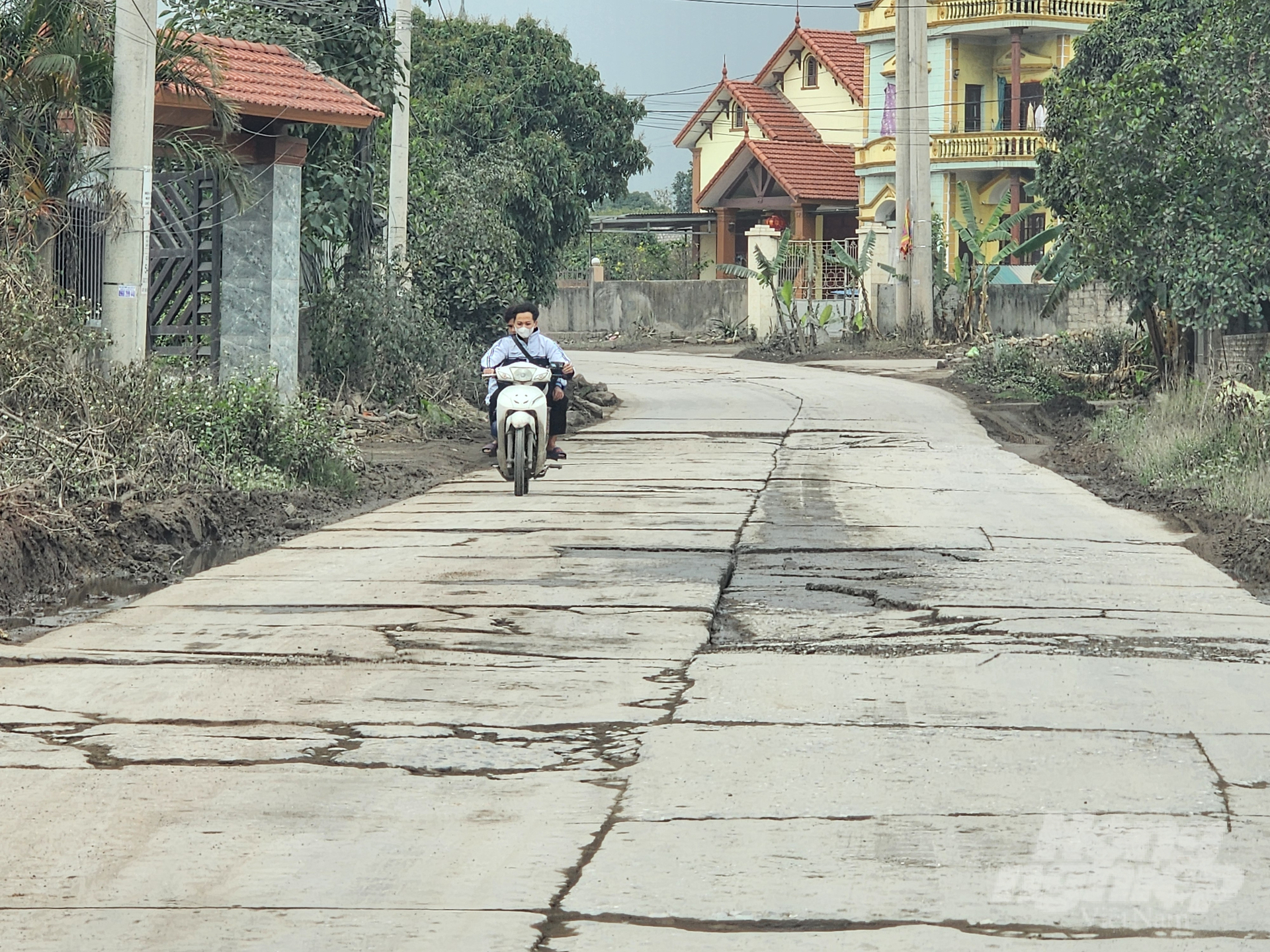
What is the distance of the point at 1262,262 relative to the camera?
1864 centimetres

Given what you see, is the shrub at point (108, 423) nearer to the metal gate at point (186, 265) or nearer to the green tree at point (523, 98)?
the metal gate at point (186, 265)

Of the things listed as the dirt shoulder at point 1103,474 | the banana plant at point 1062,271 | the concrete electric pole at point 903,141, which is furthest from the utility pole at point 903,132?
the banana plant at point 1062,271

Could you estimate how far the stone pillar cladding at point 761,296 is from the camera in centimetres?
4466

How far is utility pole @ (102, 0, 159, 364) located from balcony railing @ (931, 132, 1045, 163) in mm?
35363

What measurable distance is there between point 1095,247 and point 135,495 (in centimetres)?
1381

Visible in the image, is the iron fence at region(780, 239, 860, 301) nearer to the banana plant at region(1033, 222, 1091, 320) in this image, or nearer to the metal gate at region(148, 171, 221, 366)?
the banana plant at region(1033, 222, 1091, 320)

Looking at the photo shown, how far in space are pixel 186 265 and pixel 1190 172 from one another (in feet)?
37.6

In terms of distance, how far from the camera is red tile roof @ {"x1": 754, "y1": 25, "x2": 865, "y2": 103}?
55.8m

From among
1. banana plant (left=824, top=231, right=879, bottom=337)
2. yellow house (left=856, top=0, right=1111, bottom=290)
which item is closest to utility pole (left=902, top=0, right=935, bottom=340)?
banana plant (left=824, top=231, right=879, bottom=337)

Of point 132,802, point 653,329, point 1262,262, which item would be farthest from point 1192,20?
point 653,329

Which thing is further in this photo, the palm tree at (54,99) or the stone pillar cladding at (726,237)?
the stone pillar cladding at (726,237)

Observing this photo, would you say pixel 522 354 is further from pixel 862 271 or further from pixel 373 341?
pixel 862 271

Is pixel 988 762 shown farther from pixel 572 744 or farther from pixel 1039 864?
pixel 572 744

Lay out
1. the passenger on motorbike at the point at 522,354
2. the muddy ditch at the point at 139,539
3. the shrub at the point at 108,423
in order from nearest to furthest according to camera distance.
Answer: the muddy ditch at the point at 139,539 < the shrub at the point at 108,423 < the passenger on motorbike at the point at 522,354
